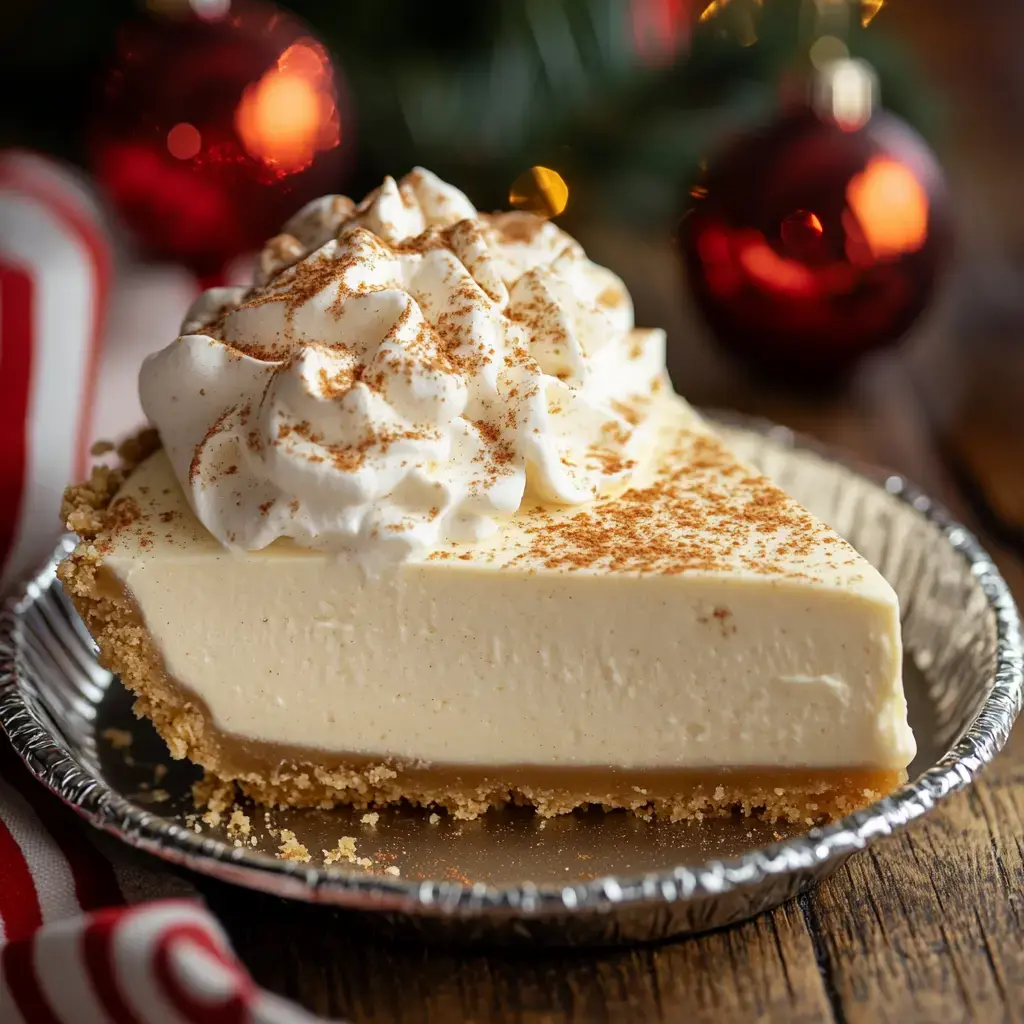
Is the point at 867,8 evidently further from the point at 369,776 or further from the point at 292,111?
the point at 369,776

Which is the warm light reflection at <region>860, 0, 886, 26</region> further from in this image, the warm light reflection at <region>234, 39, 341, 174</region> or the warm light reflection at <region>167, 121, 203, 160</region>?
the warm light reflection at <region>167, 121, 203, 160</region>

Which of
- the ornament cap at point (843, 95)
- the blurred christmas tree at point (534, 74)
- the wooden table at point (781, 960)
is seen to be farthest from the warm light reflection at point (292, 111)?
the wooden table at point (781, 960)

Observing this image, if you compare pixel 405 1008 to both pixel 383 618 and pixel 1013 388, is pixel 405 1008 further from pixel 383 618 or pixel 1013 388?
pixel 1013 388

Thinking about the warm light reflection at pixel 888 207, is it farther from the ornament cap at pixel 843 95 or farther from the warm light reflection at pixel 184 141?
the warm light reflection at pixel 184 141

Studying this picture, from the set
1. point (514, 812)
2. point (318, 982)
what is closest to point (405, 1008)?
point (318, 982)

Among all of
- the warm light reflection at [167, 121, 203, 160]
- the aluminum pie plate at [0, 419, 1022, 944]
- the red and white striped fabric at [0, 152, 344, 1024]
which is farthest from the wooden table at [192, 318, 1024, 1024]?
the warm light reflection at [167, 121, 203, 160]
